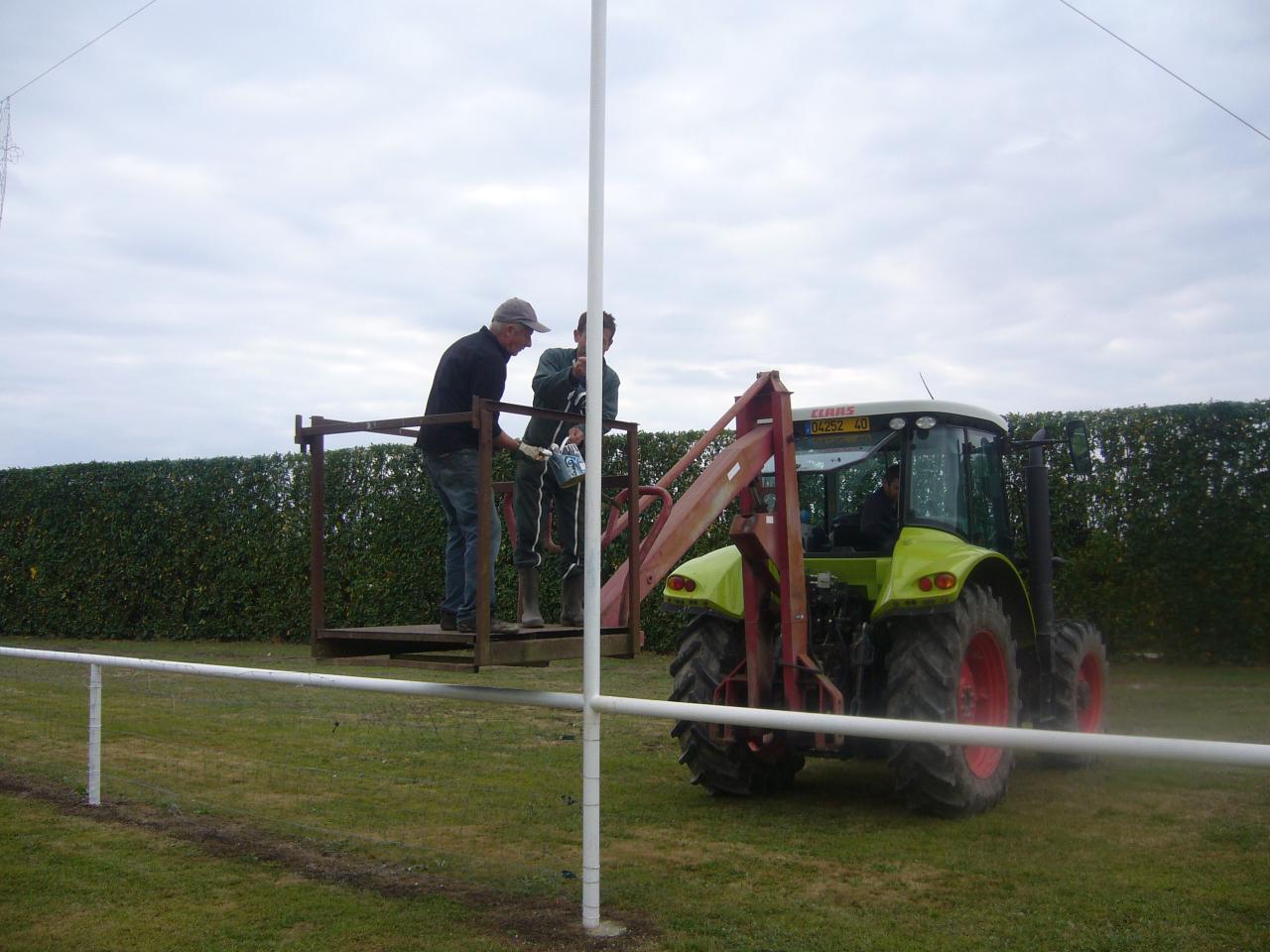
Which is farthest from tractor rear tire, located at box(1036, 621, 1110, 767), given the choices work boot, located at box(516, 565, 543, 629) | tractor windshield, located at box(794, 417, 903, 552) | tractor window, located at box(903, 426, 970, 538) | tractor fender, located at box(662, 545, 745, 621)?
work boot, located at box(516, 565, 543, 629)

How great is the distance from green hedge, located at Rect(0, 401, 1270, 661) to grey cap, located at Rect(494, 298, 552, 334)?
14.7 feet

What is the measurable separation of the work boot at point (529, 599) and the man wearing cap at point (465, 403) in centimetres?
15

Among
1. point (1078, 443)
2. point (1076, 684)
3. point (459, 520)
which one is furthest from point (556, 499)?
point (1076, 684)

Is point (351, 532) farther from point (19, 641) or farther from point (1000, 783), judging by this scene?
point (1000, 783)

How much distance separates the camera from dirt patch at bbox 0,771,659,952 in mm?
4246

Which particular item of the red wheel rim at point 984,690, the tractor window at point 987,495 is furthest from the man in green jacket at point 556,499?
the tractor window at point 987,495

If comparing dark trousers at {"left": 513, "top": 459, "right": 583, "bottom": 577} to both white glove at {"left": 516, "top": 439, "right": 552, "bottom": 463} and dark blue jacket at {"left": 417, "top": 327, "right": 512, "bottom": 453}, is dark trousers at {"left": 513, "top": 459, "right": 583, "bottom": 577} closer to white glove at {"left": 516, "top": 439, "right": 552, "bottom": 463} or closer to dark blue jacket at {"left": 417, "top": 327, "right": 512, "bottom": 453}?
white glove at {"left": 516, "top": 439, "right": 552, "bottom": 463}

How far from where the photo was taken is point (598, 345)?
4.41 meters

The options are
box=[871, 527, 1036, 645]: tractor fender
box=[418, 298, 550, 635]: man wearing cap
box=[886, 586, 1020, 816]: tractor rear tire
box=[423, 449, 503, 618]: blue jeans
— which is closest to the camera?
box=[423, 449, 503, 618]: blue jeans

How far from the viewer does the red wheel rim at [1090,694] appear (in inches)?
302

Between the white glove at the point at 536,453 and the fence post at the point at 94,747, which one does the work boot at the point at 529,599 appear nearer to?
the white glove at the point at 536,453

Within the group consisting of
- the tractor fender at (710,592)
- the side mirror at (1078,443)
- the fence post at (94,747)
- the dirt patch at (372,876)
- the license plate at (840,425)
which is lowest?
the dirt patch at (372,876)

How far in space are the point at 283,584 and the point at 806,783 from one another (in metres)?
12.3

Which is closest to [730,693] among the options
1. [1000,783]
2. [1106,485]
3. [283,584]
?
[1000,783]
